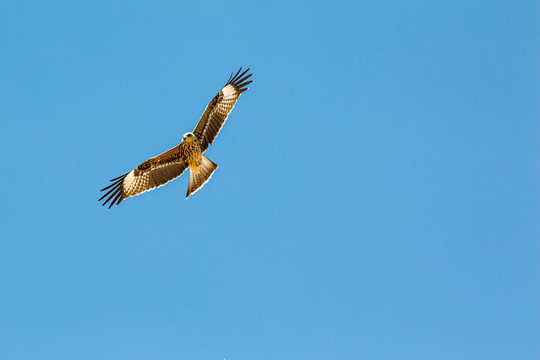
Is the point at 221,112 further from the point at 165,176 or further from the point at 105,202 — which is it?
the point at 105,202

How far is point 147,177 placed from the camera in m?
11.6

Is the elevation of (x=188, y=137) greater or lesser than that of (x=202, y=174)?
greater

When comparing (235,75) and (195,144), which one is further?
(235,75)

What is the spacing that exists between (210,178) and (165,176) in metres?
0.90

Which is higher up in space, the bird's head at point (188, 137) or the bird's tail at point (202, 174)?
the bird's head at point (188, 137)

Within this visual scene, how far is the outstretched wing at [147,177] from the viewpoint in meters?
11.5

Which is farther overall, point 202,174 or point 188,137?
point 202,174

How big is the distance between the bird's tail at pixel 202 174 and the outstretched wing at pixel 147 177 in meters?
0.27

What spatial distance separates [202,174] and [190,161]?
0.33 metres

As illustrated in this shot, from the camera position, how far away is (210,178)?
11.4m

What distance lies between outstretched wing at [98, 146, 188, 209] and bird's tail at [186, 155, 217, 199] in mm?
272

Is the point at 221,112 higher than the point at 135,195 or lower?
higher

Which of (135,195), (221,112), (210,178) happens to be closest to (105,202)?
(135,195)

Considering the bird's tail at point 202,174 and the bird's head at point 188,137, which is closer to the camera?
the bird's head at point 188,137
